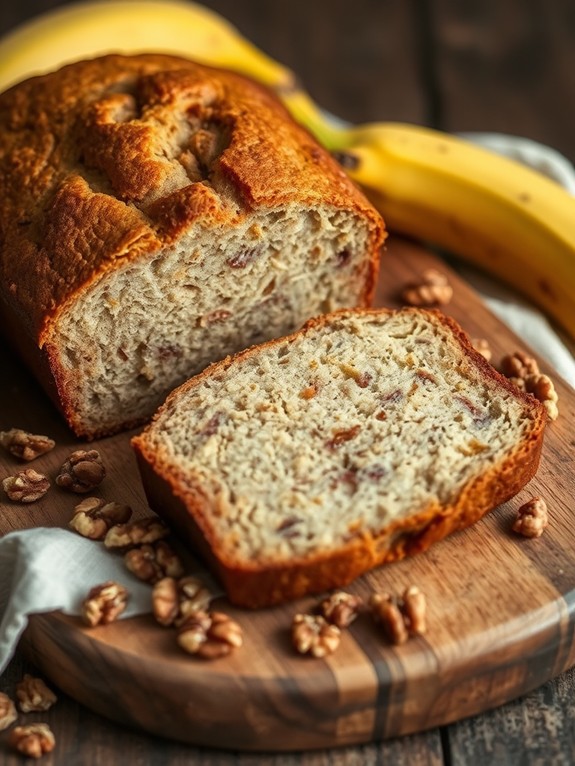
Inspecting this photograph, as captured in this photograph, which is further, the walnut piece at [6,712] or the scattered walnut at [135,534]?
the scattered walnut at [135,534]

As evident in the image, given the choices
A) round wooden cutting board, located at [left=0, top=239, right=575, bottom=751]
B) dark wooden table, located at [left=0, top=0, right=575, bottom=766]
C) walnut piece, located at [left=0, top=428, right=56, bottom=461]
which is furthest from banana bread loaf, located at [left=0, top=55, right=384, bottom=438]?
dark wooden table, located at [left=0, top=0, right=575, bottom=766]

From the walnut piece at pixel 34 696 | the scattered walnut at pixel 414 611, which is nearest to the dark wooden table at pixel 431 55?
the scattered walnut at pixel 414 611

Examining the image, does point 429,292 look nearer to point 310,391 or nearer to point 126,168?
point 310,391

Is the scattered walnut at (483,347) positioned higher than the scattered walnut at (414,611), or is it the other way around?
the scattered walnut at (483,347)

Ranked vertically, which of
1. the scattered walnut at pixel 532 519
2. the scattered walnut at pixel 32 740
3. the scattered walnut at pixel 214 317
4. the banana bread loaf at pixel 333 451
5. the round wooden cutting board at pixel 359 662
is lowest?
the scattered walnut at pixel 32 740

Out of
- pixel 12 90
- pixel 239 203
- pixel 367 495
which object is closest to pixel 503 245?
pixel 239 203

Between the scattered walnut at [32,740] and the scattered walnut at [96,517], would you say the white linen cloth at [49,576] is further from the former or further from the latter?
the scattered walnut at [32,740]
